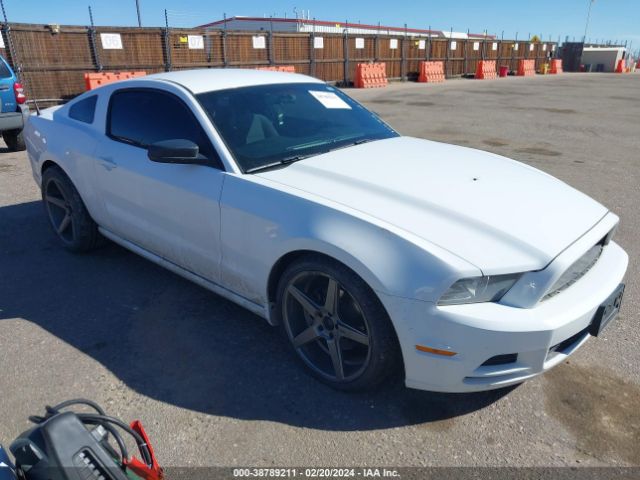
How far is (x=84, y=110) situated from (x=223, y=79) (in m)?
1.47

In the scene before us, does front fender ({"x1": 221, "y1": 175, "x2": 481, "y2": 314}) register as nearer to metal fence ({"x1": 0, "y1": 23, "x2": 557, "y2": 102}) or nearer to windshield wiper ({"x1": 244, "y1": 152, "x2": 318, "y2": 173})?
windshield wiper ({"x1": 244, "y1": 152, "x2": 318, "y2": 173})

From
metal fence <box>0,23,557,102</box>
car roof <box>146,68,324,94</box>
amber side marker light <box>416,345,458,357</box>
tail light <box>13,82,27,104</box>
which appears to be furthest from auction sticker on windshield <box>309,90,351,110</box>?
metal fence <box>0,23,557,102</box>

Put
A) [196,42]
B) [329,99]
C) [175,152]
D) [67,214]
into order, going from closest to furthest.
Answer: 1. [175,152]
2. [329,99]
3. [67,214]
4. [196,42]

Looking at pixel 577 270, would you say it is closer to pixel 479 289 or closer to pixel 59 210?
pixel 479 289

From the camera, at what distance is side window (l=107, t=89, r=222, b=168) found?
318cm

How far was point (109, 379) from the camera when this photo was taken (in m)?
2.86

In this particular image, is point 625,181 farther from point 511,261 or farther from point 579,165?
point 511,261

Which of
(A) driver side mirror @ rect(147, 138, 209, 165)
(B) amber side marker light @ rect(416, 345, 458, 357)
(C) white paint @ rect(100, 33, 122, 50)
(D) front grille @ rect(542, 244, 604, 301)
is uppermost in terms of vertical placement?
(C) white paint @ rect(100, 33, 122, 50)

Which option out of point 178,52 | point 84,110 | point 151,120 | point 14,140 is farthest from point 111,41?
point 151,120

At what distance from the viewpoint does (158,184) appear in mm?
3307

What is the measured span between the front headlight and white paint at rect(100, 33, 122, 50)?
15797mm

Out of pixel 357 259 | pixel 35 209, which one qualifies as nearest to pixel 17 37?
pixel 35 209

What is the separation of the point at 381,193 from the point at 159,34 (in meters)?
16.1

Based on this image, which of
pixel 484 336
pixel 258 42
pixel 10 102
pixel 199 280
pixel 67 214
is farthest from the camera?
pixel 258 42
